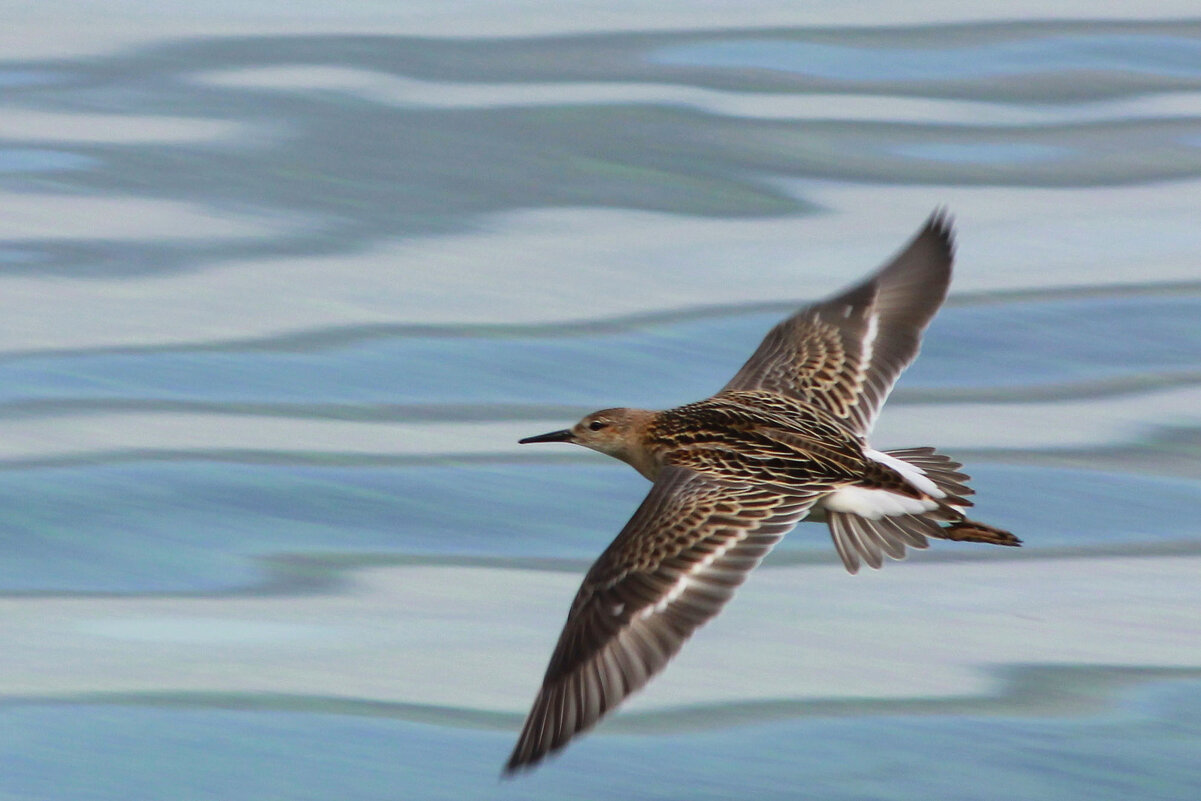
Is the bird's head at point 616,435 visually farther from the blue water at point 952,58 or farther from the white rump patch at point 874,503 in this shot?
the blue water at point 952,58

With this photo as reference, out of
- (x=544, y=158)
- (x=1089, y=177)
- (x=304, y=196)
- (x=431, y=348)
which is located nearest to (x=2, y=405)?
(x=431, y=348)

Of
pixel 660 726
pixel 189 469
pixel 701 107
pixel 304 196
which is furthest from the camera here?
pixel 701 107

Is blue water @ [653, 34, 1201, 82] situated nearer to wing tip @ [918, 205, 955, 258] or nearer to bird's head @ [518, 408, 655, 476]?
wing tip @ [918, 205, 955, 258]

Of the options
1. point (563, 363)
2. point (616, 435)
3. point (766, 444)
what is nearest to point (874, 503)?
point (766, 444)

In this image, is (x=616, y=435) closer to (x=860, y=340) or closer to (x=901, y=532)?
(x=860, y=340)

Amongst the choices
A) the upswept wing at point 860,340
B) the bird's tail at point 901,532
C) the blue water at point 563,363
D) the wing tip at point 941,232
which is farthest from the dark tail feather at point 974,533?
the blue water at point 563,363

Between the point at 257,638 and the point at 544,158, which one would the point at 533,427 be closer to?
the point at 257,638
